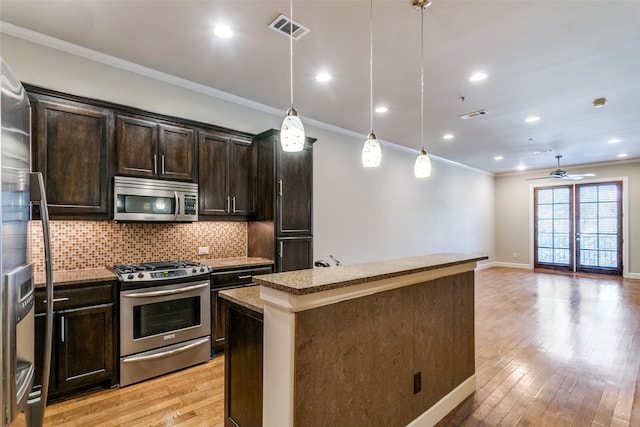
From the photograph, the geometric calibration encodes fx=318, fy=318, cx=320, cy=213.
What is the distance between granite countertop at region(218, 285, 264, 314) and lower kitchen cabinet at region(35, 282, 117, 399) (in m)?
1.30

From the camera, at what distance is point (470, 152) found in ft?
23.0

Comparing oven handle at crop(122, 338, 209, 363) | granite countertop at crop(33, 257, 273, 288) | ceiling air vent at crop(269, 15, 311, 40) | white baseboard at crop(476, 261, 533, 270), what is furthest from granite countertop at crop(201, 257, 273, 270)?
white baseboard at crop(476, 261, 533, 270)

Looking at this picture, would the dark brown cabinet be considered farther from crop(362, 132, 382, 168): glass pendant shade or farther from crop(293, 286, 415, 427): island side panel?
crop(362, 132, 382, 168): glass pendant shade

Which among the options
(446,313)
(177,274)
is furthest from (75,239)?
(446,313)

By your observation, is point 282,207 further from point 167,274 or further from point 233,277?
point 167,274

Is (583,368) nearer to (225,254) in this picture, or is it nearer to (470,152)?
(225,254)

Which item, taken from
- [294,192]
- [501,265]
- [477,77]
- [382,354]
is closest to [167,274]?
[294,192]

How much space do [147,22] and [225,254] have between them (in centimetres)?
251

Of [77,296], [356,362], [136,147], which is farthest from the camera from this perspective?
[136,147]

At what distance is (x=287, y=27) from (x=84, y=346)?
3.04 metres

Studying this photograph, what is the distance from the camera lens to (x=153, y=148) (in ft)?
10.3

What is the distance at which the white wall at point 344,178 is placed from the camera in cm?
290

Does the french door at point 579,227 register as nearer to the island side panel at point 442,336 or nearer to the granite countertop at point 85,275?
the island side panel at point 442,336

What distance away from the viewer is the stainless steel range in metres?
2.73
